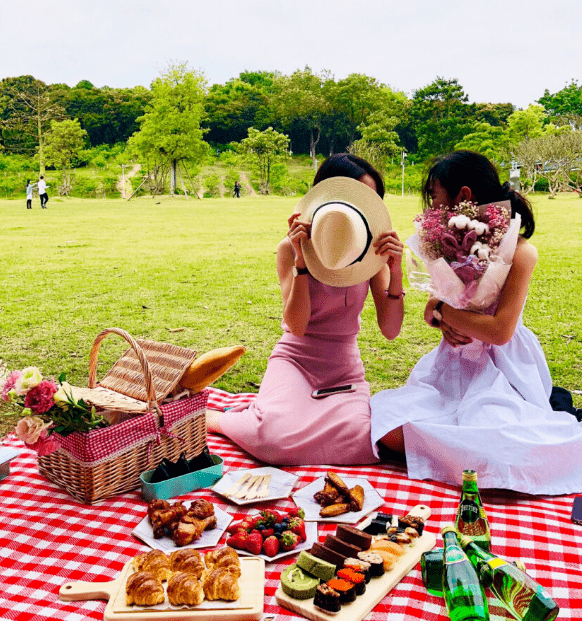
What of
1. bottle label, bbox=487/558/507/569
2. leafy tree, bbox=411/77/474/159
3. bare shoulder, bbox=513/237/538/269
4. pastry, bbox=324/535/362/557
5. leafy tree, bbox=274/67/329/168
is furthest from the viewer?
leafy tree, bbox=274/67/329/168

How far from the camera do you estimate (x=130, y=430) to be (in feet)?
8.41

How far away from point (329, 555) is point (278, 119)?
52.3 meters

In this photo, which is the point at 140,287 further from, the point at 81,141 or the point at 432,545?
the point at 81,141

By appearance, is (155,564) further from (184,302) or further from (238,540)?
(184,302)

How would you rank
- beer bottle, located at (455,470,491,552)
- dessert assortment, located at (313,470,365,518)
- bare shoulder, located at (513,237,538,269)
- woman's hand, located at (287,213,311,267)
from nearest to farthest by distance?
beer bottle, located at (455,470,491,552)
dessert assortment, located at (313,470,365,518)
bare shoulder, located at (513,237,538,269)
woman's hand, located at (287,213,311,267)

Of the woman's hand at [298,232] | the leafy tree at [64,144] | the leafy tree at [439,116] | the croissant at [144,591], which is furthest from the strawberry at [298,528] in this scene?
the leafy tree at [439,116]

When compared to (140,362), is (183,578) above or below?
below

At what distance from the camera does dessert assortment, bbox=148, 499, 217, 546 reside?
217cm

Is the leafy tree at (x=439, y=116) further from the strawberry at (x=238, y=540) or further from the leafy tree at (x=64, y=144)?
the strawberry at (x=238, y=540)

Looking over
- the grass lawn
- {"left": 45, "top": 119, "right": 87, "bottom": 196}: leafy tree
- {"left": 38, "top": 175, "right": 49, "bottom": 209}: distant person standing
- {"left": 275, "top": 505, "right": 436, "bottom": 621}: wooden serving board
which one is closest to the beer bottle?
{"left": 275, "top": 505, "right": 436, "bottom": 621}: wooden serving board

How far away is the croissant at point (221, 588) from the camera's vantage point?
1.78 meters

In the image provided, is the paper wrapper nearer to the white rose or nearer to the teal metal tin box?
the teal metal tin box

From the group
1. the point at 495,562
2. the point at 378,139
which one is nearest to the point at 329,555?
the point at 495,562

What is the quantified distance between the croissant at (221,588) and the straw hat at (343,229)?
5.19ft
